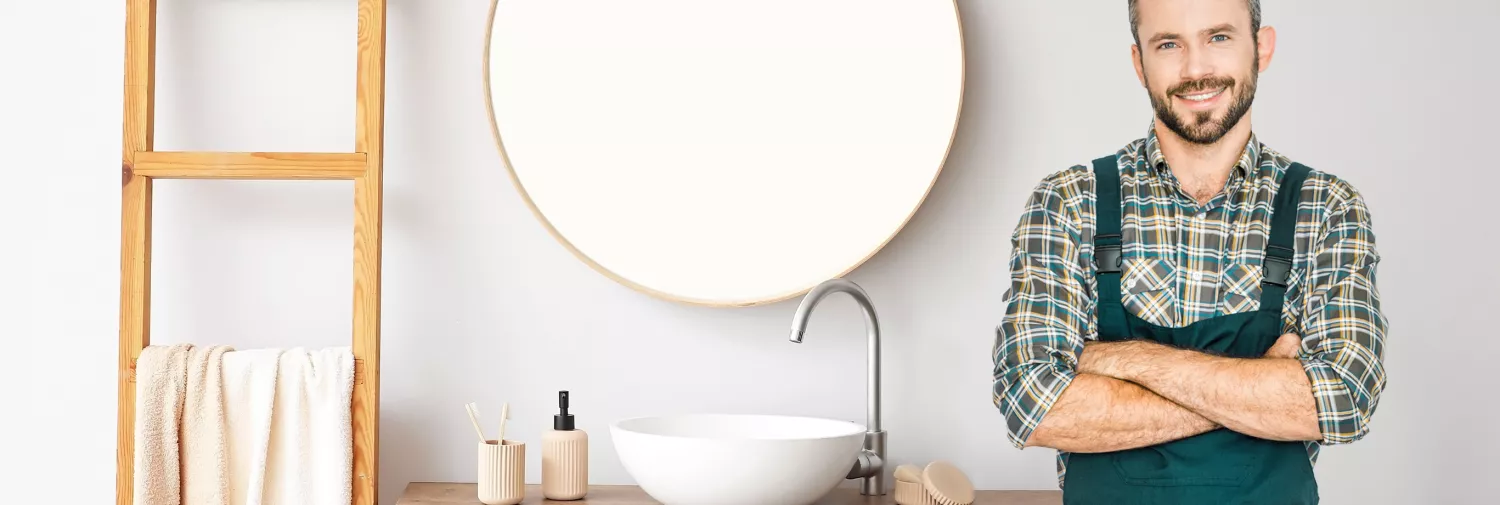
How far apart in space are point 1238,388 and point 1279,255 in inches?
6.9

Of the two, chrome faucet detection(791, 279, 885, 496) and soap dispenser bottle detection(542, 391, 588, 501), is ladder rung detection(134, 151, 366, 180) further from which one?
chrome faucet detection(791, 279, 885, 496)

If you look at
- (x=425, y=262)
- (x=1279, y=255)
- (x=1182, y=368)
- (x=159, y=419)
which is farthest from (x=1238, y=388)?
(x=159, y=419)

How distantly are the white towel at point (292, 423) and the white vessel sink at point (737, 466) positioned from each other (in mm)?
400

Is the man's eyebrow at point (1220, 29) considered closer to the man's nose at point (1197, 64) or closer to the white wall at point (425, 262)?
the man's nose at point (1197, 64)

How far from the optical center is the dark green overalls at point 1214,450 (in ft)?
4.22

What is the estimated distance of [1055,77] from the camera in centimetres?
165

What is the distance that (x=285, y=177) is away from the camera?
5.21 ft

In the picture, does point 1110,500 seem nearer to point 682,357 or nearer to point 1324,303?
point 1324,303

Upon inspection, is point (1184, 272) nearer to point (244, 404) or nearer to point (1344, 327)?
point (1344, 327)

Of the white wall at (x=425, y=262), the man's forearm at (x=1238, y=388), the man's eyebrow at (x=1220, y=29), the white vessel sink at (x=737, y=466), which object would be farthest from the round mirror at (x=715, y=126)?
the man's forearm at (x=1238, y=388)

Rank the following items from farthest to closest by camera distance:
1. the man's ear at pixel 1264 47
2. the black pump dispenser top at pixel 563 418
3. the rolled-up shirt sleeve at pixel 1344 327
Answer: the black pump dispenser top at pixel 563 418 → the man's ear at pixel 1264 47 → the rolled-up shirt sleeve at pixel 1344 327

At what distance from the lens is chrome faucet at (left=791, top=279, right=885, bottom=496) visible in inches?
59.7

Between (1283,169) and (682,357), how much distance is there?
86 cm

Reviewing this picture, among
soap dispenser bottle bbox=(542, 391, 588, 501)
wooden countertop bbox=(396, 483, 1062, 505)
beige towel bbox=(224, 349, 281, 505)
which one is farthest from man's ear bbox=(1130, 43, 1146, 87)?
beige towel bbox=(224, 349, 281, 505)
